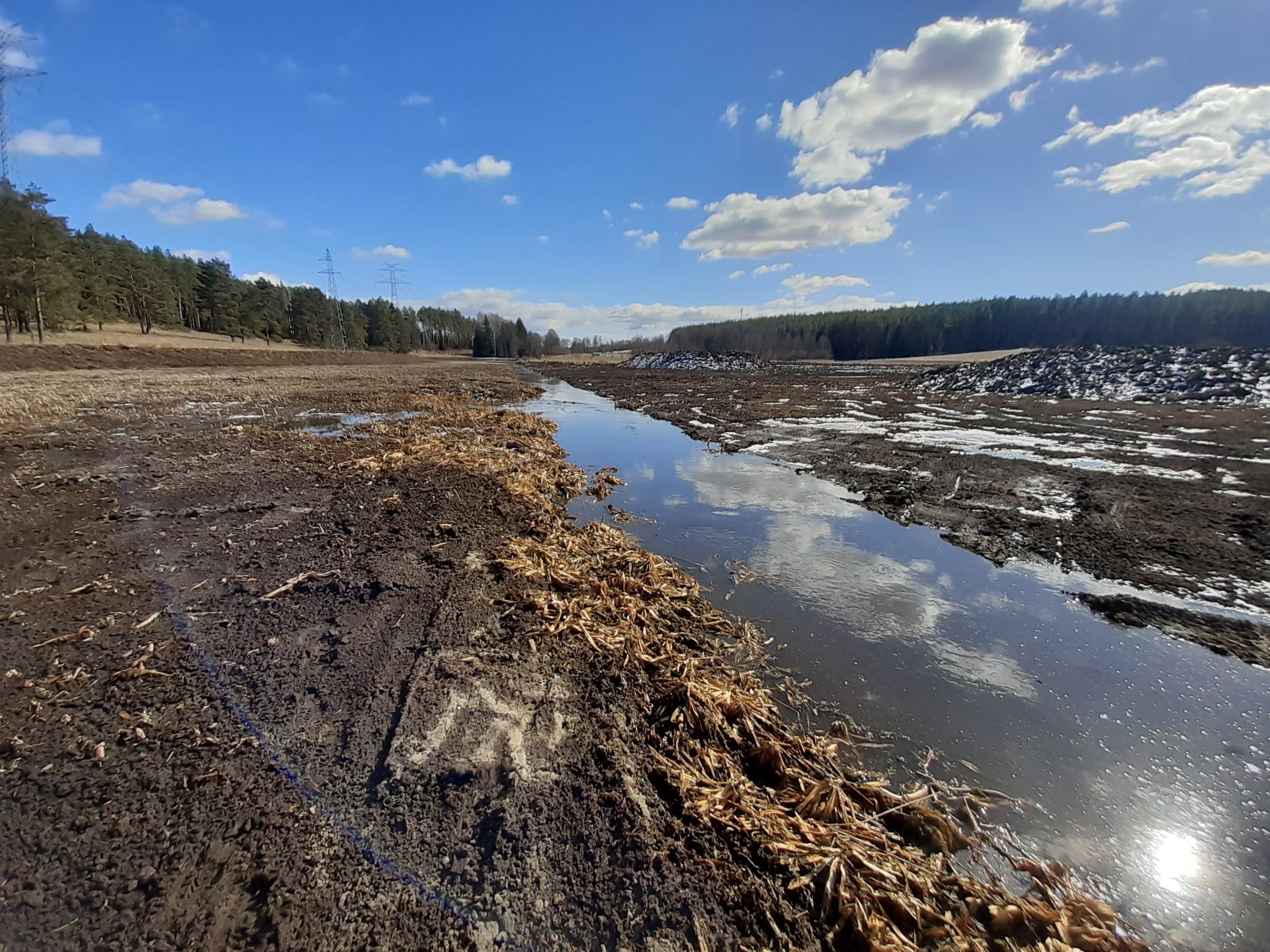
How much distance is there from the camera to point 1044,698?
3.87 m

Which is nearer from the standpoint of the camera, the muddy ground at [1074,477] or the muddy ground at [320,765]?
the muddy ground at [320,765]

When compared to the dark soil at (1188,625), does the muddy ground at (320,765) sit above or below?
above

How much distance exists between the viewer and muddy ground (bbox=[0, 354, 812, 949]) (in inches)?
77.4

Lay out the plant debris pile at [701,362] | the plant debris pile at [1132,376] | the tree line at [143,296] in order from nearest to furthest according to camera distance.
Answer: the plant debris pile at [1132,376]
the tree line at [143,296]
the plant debris pile at [701,362]

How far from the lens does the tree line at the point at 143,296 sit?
3431 centimetres

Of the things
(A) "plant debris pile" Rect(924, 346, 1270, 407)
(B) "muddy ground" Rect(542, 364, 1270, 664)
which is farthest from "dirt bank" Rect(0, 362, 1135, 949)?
(A) "plant debris pile" Rect(924, 346, 1270, 407)

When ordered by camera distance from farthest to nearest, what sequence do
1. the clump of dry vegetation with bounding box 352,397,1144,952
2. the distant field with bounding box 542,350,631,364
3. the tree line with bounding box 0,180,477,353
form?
the distant field with bounding box 542,350,631,364 → the tree line with bounding box 0,180,477,353 → the clump of dry vegetation with bounding box 352,397,1144,952

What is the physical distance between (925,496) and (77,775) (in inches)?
416

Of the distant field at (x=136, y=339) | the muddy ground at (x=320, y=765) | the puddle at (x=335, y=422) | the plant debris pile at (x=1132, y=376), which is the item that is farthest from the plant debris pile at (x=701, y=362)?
the muddy ground at (x=320, y=765)

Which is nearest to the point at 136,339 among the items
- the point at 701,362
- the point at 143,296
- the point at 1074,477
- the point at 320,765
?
the point at 143,296

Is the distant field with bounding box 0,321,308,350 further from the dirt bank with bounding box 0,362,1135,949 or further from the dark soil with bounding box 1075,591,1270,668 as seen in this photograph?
the dark soil with bounding box 1075,591,1270,668

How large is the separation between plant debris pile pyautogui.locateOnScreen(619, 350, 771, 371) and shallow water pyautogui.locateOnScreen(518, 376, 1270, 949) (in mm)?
55718

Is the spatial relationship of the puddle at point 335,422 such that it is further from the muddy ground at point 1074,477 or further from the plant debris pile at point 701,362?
the plant debris pile at point 701,362

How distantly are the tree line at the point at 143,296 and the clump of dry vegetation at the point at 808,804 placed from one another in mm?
52390
